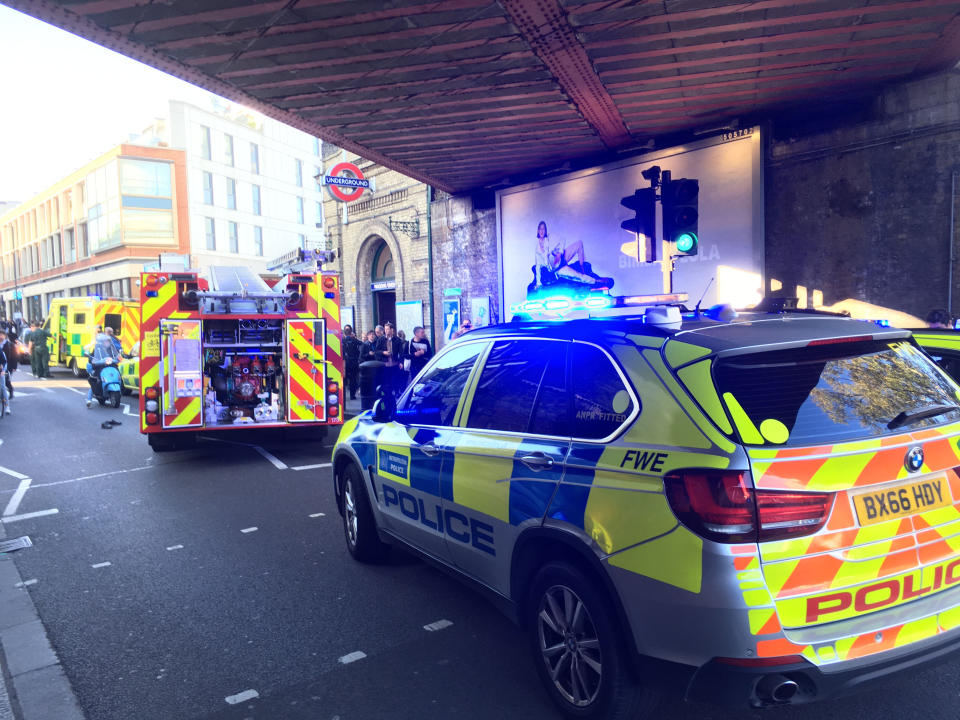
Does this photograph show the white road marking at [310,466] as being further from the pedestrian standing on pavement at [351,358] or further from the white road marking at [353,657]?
the pedestrian standing on pavement at [351,358]

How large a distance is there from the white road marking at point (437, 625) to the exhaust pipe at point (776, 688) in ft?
6.87

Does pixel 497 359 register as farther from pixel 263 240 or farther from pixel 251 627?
pixel 263 240

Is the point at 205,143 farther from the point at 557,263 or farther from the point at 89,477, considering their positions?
the point at 89,477

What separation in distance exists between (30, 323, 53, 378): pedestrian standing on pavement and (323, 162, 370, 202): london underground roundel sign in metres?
13.7

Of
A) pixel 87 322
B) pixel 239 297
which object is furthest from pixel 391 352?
pixel 87 322

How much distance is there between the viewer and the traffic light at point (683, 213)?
8.00m

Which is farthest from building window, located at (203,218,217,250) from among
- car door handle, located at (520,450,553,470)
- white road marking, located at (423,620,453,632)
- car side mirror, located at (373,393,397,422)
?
car door handle, located at (520,450,553,470)

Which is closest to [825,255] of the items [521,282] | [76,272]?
[521,282]

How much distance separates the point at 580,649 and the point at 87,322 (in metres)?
24.2

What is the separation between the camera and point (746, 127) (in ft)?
37.2

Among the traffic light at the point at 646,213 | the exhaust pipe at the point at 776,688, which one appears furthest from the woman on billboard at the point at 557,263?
the exhaust pipe at the point at 776,688

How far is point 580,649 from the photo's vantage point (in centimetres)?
276

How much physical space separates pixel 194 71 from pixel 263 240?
44609 mm

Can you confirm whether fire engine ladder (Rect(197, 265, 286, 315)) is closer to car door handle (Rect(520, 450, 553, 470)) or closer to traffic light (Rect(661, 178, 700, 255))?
traffic light (Rect(661, 178, 700, 255))
